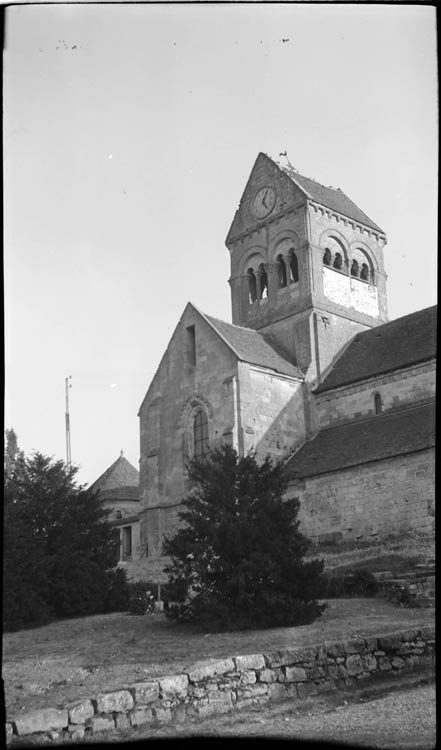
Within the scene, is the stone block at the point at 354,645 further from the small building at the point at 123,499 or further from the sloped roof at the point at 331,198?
the sloped roof at the point at 331,198

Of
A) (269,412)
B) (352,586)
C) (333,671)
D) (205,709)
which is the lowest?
(205,709)

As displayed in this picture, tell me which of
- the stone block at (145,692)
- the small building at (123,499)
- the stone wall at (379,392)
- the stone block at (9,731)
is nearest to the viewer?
the stone block at (9,731)

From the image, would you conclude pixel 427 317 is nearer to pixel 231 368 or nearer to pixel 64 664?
pixel 231 368

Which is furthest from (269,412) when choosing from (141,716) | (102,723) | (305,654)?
(102,723)

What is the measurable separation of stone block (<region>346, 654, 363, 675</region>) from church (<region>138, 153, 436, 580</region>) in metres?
12.4

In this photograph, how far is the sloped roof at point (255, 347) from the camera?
3288 centimetres

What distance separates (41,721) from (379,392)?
78.2 ft

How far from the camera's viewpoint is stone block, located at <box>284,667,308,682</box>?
13062 mm

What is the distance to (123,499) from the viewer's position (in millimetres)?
42281

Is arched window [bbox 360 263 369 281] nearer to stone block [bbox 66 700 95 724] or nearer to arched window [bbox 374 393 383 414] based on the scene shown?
arched window [bbox 374 393 383 414]

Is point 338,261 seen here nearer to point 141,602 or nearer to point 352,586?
point 352,586

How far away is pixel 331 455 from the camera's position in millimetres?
30000

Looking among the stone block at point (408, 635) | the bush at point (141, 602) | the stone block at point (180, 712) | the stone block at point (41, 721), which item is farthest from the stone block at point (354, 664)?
the bush at point (141, 602)

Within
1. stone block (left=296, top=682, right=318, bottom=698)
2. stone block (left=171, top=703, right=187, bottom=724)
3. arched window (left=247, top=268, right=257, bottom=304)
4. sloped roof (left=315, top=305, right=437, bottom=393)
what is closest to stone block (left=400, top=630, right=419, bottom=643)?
stone block (left=296, top=682, right=318, bottom=698)
